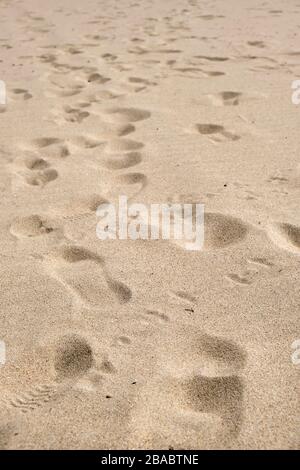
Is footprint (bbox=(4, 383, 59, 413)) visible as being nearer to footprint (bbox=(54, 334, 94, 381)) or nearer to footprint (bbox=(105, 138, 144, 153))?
footprint (bbox=(54, 334, 94, 381))

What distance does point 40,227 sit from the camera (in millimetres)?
2229

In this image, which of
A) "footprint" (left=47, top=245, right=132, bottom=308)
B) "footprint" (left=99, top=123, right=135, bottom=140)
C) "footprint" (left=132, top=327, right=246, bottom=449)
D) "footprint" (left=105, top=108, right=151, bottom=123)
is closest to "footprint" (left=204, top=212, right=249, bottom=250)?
"footprint" (left=47, top=245, right=132, bottom=308)

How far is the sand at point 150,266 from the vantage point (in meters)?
1.40

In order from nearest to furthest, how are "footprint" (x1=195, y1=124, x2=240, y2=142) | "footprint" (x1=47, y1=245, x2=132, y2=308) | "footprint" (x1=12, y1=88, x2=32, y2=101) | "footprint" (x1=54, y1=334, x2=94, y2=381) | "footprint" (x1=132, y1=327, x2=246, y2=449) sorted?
"footprint" (x1=132, y1=327, x2=246, y2=449) < "footprint" (x1=54, y1=334, x2=94, y2=381) < "footprint" (x1=47, y1=245, x2=132, y2=308) < "footprint" (x1=195, y1=124, x2=240, y2=142) < "footprint" (x1=12, y1=88, x2=32, y2=101)

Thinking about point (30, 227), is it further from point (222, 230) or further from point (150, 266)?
point (222, 230)

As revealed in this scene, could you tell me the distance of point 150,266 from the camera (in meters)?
1.96

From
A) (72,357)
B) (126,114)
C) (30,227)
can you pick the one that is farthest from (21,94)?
(72,357)

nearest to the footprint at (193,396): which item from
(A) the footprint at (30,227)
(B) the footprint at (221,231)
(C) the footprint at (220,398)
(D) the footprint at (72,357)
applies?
(C) the footprint at (220,398)

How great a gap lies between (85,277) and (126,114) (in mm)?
1685

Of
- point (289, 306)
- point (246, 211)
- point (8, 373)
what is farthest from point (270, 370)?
point (246, 211)

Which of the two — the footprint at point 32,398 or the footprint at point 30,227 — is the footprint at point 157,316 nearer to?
the footprint at point 32,398

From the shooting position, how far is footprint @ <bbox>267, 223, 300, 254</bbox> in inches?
79.0

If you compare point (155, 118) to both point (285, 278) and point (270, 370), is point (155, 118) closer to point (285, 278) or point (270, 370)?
point (285, 278)

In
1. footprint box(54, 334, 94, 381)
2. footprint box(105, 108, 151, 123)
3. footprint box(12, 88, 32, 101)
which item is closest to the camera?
footprint box(54, 334, 94, 381)
